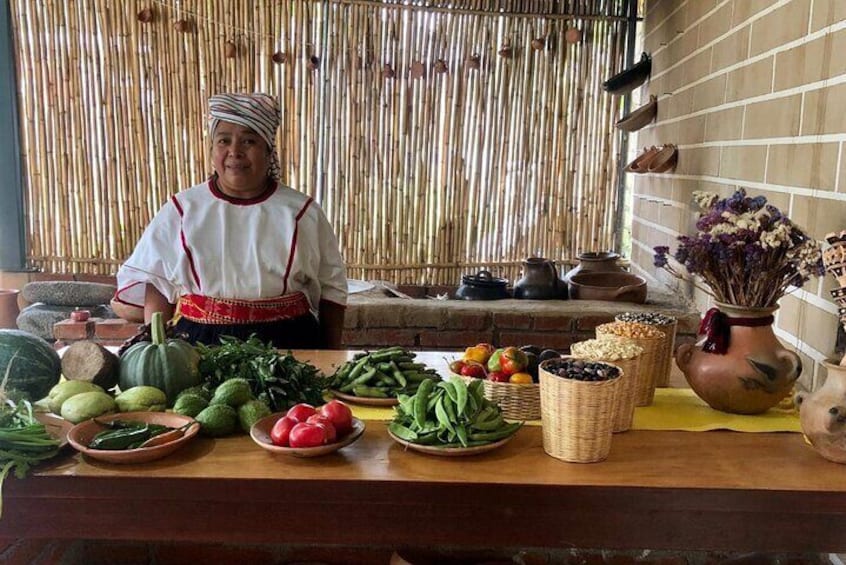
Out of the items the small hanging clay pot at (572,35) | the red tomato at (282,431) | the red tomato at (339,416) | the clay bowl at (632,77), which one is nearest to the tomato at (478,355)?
the red tomato at (339,416)

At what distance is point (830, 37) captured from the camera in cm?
196

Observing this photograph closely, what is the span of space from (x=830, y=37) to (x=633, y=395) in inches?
43.8

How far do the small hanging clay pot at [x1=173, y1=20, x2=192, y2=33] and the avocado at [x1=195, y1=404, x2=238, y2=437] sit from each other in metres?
3.60

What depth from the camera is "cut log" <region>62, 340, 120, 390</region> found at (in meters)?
1.86

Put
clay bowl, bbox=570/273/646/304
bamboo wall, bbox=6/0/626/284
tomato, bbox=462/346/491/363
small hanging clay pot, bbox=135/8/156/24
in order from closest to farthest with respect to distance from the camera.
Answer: tomato, bbox=462/346/491/363
clay bowl, bbox=570/273/646/304
small hanging clay pot, bbox=135/8/156/24
bamboo wall, bbox=6/0/626/284

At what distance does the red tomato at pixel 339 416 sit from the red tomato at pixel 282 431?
0.07 m

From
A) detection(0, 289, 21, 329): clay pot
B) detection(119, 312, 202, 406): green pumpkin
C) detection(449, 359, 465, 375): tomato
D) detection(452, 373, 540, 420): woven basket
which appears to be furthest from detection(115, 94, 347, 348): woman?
detection(0, 289, 21, 329): clay pot

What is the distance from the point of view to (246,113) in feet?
8.47

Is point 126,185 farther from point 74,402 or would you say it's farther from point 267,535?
point 267,535

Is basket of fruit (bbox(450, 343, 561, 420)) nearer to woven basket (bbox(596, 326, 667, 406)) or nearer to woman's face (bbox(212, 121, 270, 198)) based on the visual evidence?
woven basket (bbox(596, 326, 667, 406))

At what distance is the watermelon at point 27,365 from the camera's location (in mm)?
1771

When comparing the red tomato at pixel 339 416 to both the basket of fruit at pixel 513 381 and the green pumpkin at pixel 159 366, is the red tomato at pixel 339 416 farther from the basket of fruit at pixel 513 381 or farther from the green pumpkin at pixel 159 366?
the green pumpkin at pixel 159 366

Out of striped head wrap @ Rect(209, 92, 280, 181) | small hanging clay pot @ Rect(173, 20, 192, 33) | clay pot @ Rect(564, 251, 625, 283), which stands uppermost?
small hanging clay pot @ Rect(173, 20, 192, 33)

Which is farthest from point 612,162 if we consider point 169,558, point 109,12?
point 169,558
